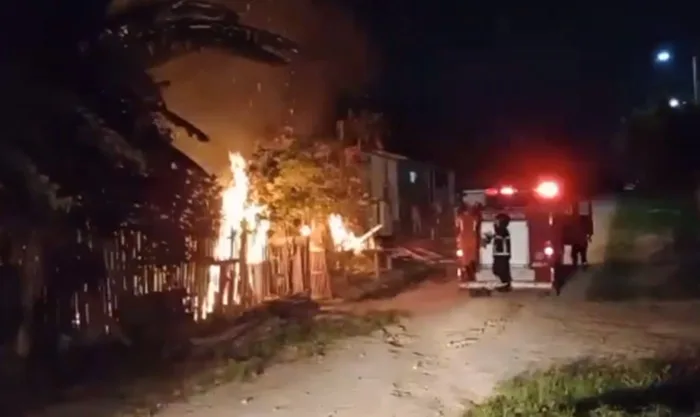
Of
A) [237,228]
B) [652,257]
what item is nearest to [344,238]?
[652,257]

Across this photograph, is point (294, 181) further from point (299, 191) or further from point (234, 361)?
point (234, 361)

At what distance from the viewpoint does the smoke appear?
69.4 ft

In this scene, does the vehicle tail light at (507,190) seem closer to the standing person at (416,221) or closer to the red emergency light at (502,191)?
the red emergency light at (502,191)

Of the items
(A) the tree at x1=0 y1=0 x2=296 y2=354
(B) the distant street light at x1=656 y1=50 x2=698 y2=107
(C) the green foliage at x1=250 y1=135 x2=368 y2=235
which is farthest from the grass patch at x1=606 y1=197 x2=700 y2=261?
(A) the tree at x1=0 y1=0 x2=296 y2=354

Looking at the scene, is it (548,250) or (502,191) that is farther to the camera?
(502,191)

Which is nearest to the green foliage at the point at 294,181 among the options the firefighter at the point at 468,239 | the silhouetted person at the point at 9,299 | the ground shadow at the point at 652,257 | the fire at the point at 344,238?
the fire at the point at 344,238

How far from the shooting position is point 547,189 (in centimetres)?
2228

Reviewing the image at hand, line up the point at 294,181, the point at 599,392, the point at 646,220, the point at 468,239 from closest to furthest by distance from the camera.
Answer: the point at 599,392 < the point at 468,239 < the point at 294,181 < the point at 646,220

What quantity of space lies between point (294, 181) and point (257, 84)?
8.03 feet

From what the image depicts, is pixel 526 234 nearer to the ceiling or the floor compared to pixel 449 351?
nearer to the ceiling

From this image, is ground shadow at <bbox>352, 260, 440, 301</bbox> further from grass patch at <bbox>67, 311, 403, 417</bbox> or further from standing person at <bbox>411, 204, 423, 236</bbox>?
standing person at <bbox>411, 204, 423, 236</bbox>

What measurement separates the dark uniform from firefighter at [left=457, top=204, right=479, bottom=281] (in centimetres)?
43

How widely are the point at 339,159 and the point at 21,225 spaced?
17365 millimetres

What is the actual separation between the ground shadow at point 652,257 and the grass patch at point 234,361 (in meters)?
6.89
